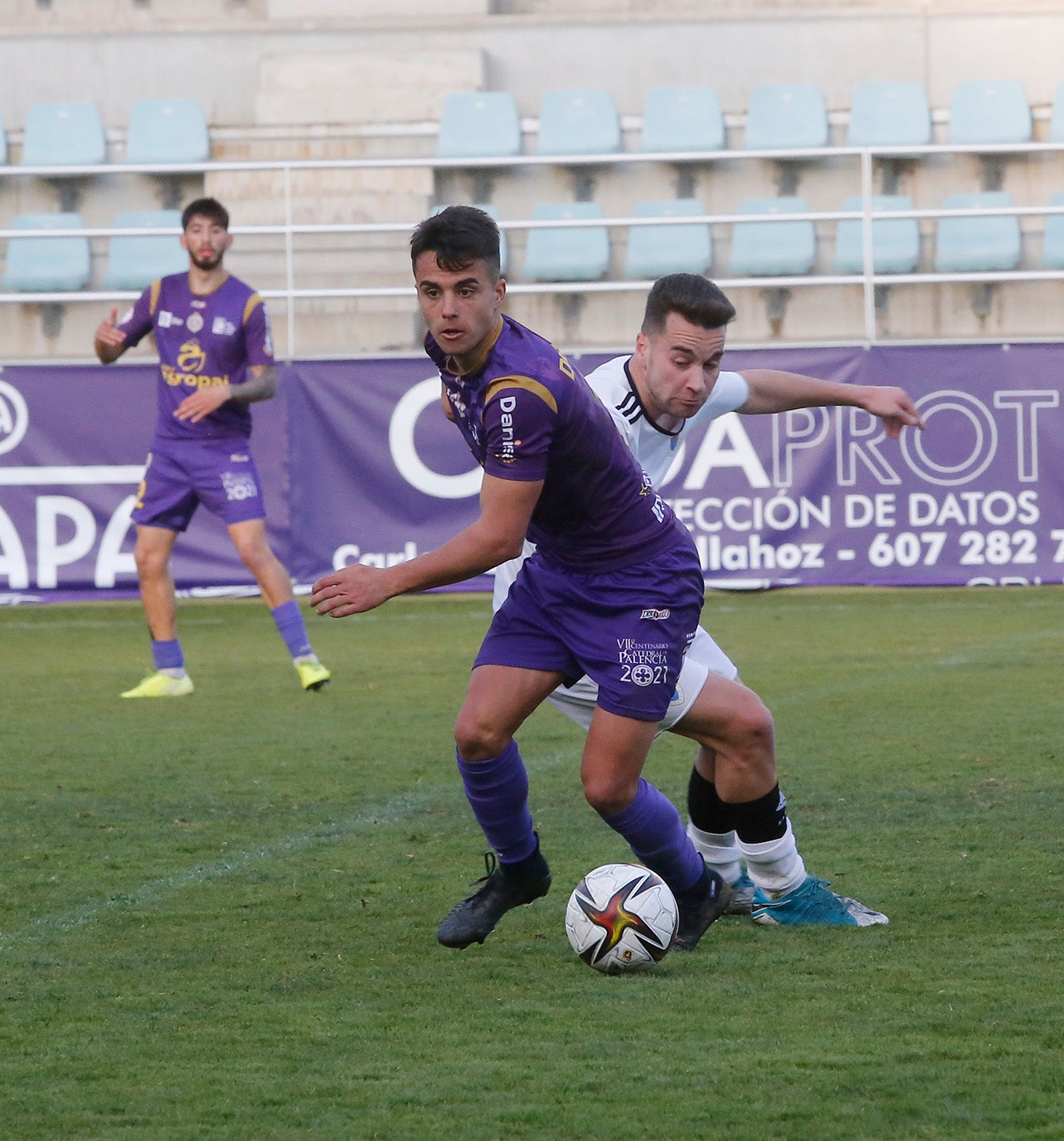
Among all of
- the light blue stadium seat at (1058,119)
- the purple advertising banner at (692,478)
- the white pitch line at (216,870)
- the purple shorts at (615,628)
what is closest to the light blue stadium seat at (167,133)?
the purple advertising banner at (692,478)

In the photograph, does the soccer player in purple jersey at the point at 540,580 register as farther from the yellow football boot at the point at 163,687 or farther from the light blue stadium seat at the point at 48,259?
the light blue stadium seat at the point at 48,259

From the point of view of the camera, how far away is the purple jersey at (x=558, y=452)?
3.75 meters

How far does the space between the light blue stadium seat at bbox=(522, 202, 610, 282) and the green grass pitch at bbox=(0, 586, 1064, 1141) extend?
7.56 m

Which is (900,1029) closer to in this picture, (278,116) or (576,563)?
(576,563)

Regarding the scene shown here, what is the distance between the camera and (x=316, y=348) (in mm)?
15016

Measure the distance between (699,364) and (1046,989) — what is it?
1.59 meters

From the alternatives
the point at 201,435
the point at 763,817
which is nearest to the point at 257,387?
the point at 201,435

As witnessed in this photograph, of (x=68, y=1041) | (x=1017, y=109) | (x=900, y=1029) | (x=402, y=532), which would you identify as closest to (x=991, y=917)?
(x=900, y=1029)

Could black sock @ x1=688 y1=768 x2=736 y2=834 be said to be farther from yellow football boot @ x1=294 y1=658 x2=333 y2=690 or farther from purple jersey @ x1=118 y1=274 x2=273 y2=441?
purple jersey @ x1=118 y1=274 x2=273 y2=441

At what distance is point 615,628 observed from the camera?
4.02m

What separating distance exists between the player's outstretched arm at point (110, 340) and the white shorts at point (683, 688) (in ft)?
15.5

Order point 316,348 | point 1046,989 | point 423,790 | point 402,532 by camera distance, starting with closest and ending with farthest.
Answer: point 1046,989 < point 423,790 < point 402,532 < point 316,348

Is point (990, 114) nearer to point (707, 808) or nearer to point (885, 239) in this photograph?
point (885, 239)

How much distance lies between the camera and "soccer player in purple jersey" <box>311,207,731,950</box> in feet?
12.3
